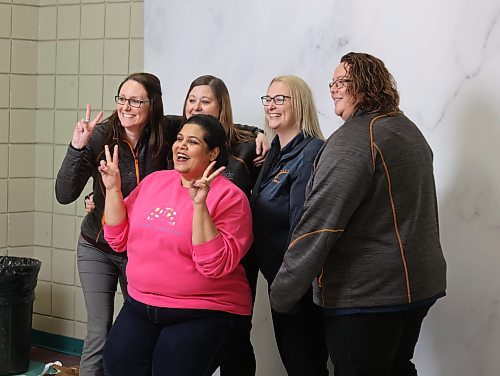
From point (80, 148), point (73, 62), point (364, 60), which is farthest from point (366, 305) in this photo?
point (73, 62)

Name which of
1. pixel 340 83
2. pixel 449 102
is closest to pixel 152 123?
pixel 340 83

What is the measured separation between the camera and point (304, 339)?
108 inches

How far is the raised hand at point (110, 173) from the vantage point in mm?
2719

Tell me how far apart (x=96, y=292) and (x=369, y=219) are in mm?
1277

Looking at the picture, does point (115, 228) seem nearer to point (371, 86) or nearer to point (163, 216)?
point (163, 216)

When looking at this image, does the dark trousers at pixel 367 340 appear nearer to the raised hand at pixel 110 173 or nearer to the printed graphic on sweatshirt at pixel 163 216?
the printed graphic on sweatshirt at pixel 163 216

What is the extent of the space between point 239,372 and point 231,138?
2.74ft

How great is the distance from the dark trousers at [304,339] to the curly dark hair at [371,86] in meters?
0.69

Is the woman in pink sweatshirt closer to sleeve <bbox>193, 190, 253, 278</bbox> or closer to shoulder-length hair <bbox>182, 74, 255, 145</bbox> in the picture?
sleeve <bbox>193, 190, 253, 278</bbox>

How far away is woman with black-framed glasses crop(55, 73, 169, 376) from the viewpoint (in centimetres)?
292

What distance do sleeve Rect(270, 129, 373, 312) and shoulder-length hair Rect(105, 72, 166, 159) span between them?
781 millimetres

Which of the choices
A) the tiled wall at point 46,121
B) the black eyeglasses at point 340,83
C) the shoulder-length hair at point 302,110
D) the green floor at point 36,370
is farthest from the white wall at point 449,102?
the green floor at point 36,370

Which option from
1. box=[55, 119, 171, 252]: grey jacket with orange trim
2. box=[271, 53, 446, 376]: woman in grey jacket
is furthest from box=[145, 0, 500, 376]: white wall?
box=[55, 119, 171, 252]: grey jacket with orange trim

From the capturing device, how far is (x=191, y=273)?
2488 mm
